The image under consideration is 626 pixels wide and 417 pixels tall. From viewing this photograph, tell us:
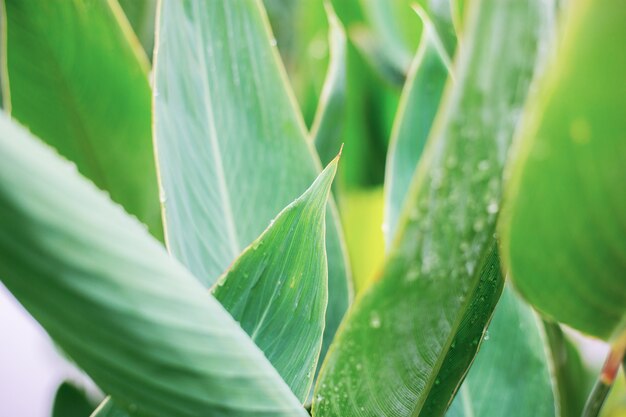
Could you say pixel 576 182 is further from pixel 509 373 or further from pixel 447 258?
pixel 509 373

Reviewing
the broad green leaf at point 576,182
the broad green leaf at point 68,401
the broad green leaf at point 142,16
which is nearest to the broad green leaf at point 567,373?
the broad green leaf at point 576,182

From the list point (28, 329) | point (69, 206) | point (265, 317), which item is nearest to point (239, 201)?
point (265, 317)

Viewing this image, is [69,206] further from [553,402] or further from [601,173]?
[553,402]

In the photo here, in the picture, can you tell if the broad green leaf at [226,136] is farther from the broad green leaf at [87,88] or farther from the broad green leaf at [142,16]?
the broad green leaf at [142,16]

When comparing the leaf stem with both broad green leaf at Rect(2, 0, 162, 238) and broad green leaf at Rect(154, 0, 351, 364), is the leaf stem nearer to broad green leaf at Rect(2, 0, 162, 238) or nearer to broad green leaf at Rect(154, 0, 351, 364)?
broad green leaf at Rect(154, 0, 351, 364)

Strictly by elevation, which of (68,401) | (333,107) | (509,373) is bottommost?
(68,401)

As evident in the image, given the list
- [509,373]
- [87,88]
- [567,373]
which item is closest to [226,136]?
[87,88]

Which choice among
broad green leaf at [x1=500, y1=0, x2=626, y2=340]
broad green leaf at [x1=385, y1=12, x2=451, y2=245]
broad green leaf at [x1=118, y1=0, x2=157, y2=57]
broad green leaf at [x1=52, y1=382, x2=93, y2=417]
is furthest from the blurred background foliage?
broad green leaf at [x1=500, y1=0, x2=626, y2=340]

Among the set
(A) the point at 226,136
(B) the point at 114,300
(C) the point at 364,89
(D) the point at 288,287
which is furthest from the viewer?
(C) the point at 364,89
